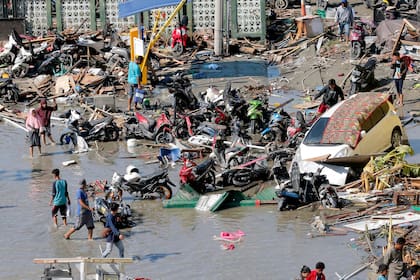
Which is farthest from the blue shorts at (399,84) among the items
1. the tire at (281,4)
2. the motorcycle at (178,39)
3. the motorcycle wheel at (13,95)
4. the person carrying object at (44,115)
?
the tire at (281,4)

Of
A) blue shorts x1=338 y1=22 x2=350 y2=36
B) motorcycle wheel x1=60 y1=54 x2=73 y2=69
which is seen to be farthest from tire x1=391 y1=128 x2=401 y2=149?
motorcycle wheel x1=60 y1=54 x2=73 y2=69

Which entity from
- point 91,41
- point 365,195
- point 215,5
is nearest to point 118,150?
point 365,195

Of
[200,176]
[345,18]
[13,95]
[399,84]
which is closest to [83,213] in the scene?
[200,176]

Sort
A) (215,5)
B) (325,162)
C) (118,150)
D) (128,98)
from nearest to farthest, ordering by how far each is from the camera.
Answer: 1. (325,162)
2. (118,150)
3. (128,98)
4. (215,5)

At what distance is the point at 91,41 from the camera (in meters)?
37.6

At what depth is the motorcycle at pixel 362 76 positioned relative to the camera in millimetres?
30891

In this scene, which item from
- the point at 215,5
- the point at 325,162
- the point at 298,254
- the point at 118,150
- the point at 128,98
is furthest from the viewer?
the point at 215,5

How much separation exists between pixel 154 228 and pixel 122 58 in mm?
17221

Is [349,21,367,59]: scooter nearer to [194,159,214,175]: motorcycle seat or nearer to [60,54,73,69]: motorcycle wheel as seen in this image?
[60,54,73,69]: motorcycle wheel

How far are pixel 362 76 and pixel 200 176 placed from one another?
403 inches

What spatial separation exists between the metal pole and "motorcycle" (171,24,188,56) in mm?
1305

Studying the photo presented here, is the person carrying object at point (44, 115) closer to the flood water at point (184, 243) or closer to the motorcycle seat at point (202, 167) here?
the flood water at point (184, 243)

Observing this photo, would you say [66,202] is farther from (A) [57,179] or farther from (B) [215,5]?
(B) [215,5]

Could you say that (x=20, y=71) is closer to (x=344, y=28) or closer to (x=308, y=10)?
(x=344, y=28)
